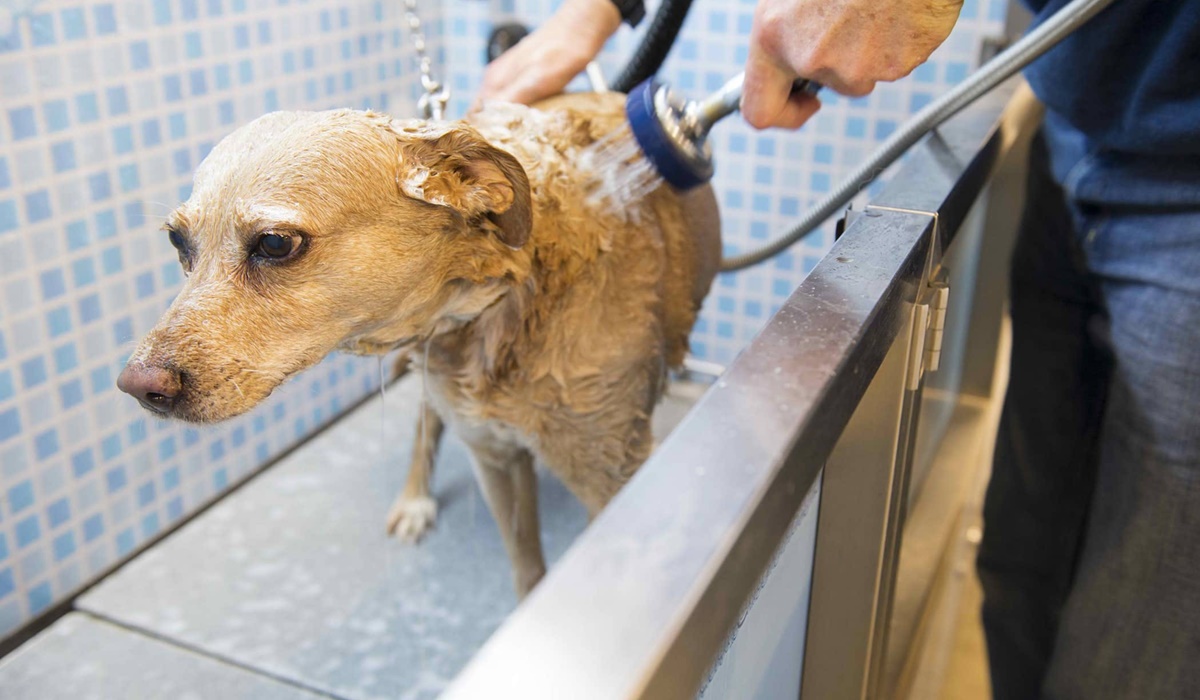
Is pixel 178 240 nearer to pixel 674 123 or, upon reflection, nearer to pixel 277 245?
pixel 277 245

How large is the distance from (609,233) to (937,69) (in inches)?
37.1

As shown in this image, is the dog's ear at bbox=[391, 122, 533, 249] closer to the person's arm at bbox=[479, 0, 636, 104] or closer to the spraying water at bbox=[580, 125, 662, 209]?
the spraying water at bbox=[580, 125, 662, 209]

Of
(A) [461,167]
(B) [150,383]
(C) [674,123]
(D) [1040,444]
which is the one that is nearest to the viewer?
(B) [150,383]

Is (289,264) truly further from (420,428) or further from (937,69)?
(937,69)

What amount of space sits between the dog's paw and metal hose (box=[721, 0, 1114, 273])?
559 millimetres

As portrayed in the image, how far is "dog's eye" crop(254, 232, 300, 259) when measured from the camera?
0.68 meters

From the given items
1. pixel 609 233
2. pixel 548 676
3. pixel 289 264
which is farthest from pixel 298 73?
pixel 548 676

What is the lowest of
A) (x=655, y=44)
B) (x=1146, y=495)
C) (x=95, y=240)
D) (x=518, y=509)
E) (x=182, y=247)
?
(x=518, y=509)

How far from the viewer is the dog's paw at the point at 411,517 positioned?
1392 millimetres

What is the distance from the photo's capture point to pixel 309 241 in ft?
2.28

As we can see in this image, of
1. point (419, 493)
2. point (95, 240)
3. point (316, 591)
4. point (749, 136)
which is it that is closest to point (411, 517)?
point (419, 493)

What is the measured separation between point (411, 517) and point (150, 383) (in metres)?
0.79

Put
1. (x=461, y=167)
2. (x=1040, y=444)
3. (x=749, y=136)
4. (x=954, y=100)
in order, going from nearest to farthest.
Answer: (x=461, y=167) → (x=954, y=100) → (x=1040, y=444) → (x=749, y=136)

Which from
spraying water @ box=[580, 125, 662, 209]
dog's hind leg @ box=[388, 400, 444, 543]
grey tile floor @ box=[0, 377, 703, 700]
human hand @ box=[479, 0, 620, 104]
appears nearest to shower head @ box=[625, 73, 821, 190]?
spraying water @ box=[580, 125, 662, 209]
